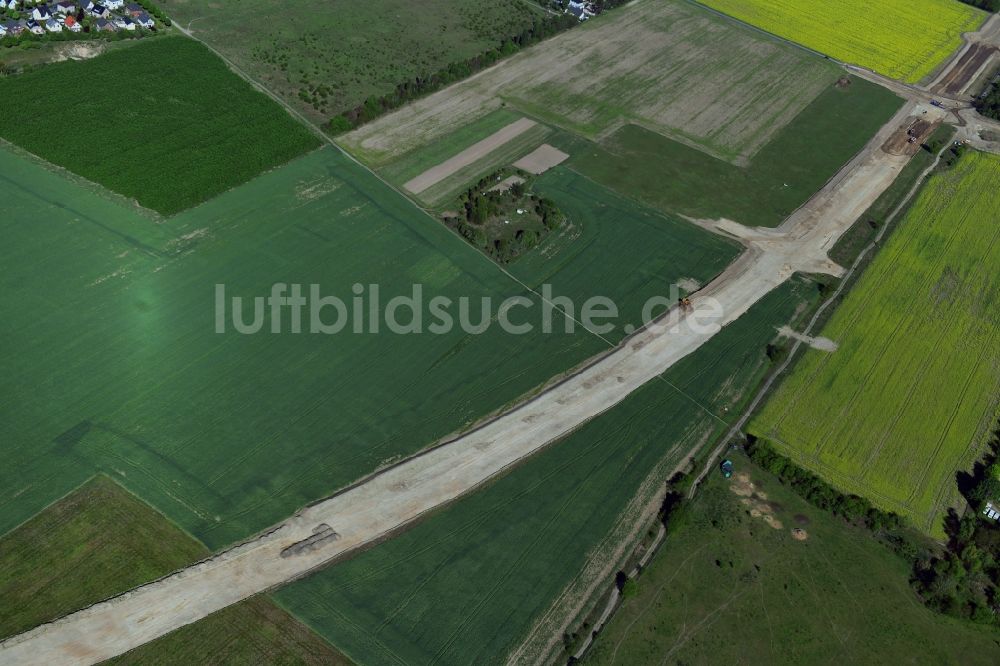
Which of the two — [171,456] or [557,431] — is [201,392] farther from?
[557,431]

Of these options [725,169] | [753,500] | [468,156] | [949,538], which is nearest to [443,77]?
[468,156]

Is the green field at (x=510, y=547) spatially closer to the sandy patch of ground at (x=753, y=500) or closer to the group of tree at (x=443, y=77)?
the sandy patch of ground at (x=753, y=500)

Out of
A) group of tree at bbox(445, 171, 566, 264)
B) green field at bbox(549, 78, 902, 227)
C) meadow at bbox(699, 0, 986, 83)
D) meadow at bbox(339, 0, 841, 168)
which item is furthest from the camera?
meadow at bbox(699, 0, 986, 83)

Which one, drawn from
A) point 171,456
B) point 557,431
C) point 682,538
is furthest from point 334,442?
point 682,538

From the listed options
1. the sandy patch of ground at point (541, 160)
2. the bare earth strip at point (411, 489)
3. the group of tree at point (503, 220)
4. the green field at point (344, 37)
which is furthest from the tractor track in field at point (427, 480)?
the green field at point (344, 37)

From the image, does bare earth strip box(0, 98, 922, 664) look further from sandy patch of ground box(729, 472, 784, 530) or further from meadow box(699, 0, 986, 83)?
meadow box(699, 0, 986, 83)

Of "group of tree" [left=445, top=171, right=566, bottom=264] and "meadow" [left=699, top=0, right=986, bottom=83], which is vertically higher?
"meadow" [left=699, top=0, right=986, bottom=83]

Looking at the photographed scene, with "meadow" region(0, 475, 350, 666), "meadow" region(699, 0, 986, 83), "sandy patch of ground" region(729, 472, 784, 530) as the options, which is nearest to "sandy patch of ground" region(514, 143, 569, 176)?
"sandy patch of ground" region(729, 472, 784, 530)
